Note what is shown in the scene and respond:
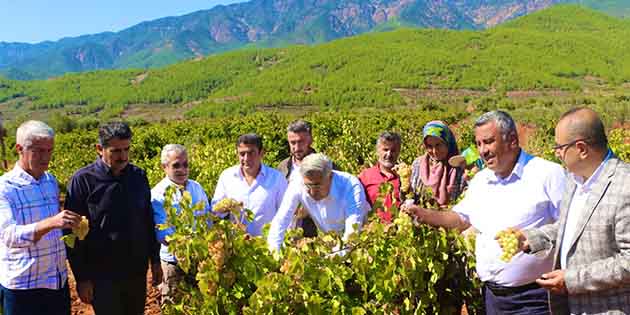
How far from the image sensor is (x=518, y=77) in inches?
2832

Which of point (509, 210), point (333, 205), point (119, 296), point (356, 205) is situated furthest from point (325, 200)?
point (119, 296)

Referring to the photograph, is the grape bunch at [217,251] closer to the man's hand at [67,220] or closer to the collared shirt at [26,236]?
the man's hand at [67,220]

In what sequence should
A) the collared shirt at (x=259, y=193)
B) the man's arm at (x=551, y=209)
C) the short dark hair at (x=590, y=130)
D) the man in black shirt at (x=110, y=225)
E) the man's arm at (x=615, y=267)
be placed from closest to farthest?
1. the man's arm at (x=615, y=267)
2. the short dark hair at (x=590, y=130)
3. the man's arm at (x=551, y=209)
4. the man in black shirt at (x=110, y=225)
5. the collared shirt at (x=259, y=193)

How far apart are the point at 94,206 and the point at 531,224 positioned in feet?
7.53

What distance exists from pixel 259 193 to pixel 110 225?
3.48 feet

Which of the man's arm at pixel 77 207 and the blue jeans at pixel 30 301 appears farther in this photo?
the man's arm at pixel 77 207

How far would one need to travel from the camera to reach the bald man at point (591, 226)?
1.83 metres

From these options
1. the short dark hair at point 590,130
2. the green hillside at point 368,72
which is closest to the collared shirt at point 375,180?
the short dark hair at point 590,130

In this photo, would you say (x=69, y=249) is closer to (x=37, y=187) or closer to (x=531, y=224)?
(x=37, y=187)

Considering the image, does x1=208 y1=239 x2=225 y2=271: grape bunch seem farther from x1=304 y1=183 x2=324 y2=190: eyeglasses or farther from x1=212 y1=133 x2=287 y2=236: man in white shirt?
x1=212 y1=133 x2=287 y2=236: man in white shirt

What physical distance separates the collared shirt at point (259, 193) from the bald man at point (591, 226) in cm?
191

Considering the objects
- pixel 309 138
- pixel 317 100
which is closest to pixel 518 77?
pixel 317 100

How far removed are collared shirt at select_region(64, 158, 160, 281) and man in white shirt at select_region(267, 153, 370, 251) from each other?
86cm

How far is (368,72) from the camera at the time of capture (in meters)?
84.3
